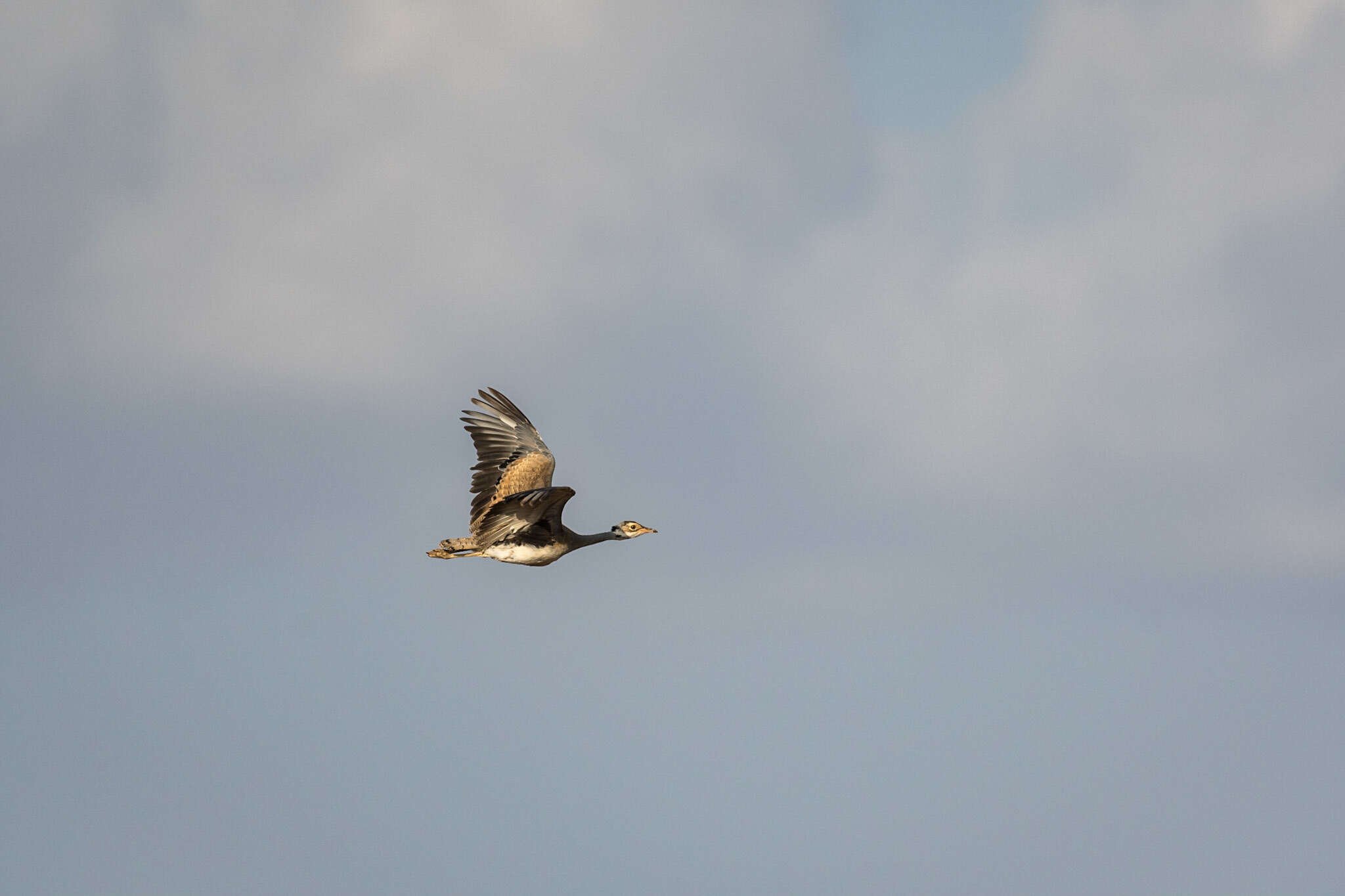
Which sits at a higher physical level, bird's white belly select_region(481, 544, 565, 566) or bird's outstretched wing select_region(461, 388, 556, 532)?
bird's outstretched wing select_region(461, 388, 556, 532)

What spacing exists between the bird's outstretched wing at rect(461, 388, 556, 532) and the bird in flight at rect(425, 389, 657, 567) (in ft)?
0.06

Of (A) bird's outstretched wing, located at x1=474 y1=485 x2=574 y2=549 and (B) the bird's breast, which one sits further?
(B) the bird's breast

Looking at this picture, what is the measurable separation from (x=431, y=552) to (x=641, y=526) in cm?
613

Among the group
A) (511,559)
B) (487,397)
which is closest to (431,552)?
(511,559)

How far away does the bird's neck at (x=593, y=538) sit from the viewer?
133ft

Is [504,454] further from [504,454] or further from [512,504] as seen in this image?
[512,504]

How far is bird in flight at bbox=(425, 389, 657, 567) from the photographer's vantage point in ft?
123

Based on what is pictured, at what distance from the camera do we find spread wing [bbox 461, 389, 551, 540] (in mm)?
39594

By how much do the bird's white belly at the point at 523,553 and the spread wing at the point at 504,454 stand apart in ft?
3.95

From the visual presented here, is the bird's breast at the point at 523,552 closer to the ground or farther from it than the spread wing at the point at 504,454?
closer to the ground

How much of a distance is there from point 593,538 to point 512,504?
481 cm

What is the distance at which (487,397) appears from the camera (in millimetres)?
41406

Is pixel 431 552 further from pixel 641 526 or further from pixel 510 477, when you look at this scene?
pixel 641 526

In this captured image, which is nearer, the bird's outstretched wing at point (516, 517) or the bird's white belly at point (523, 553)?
the bird's outstretched wing at point (516, 517)
